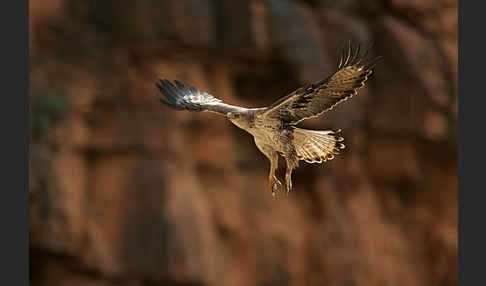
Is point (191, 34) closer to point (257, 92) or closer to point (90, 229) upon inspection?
point (257, 92)

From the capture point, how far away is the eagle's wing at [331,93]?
7.79ft

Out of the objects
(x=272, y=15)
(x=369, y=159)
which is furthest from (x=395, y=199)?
(x=272, y=15)

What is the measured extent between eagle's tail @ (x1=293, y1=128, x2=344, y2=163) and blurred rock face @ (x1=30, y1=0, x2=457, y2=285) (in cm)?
385

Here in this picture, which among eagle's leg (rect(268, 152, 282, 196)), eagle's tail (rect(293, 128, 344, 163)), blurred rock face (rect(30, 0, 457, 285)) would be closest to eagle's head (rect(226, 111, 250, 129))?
eagle's leg (rect(268, 152, 282, 196))

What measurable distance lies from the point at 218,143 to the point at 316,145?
4.27 m

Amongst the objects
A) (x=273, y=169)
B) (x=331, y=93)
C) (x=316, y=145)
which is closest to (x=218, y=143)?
(x=316, y=145)

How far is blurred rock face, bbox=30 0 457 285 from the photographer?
639cm

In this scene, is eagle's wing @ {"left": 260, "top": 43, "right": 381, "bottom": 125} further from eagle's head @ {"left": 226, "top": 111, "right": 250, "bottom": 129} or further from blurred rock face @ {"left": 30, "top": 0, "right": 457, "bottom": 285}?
blurred rock face @ {"left": 30, "top": 0, "right": 457, "bottom": 285}

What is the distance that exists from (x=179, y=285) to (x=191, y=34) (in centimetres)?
243

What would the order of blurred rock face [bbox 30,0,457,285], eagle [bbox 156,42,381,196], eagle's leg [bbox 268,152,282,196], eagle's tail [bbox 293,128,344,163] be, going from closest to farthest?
eagle [bbox 156,42,381,196], eagle's leg [bbox 268,152,282,196], eagle's tail [bbox 293,128,344,163], blurred rock face [bbox 30,0,457,285]

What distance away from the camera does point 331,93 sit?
2459 millimetres

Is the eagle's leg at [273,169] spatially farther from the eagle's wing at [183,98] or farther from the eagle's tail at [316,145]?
the eagle's wing at [183,98]

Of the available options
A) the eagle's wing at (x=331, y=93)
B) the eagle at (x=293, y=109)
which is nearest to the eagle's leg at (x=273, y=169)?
the eagle at (x=293, y=109)

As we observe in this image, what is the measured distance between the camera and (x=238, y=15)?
6641mm
